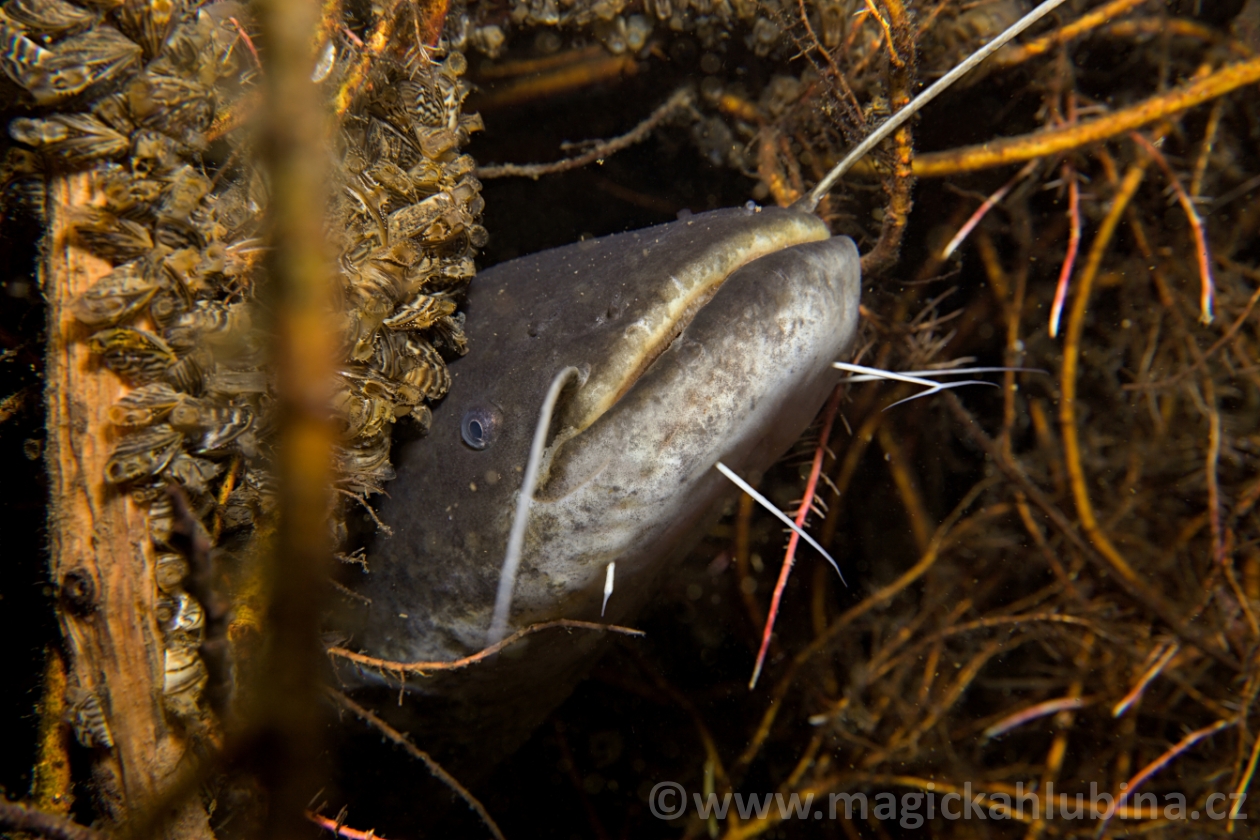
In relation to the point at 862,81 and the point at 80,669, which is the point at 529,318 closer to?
the point at 80,669

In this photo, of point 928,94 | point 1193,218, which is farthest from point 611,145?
point 1193,218

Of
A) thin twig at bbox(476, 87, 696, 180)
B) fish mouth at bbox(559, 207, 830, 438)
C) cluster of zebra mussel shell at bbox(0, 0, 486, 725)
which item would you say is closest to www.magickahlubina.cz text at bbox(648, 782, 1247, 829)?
fish mouth at bbox(559, 207, 830, 438)

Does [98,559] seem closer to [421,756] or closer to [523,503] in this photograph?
[523,503]

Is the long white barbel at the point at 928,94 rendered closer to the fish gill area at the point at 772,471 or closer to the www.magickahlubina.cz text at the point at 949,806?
the fish gill area at the point at 772,471

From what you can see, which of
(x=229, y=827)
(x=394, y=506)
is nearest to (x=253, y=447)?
(x=394, y=506)

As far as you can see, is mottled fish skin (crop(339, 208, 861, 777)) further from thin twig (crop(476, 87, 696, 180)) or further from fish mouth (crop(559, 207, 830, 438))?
thin twig (crop(476, 87, 696, 180))

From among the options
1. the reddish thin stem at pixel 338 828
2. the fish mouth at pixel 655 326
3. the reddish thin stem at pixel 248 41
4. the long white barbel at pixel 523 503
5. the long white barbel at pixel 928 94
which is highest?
the reddish thin stem at pixel 248 41

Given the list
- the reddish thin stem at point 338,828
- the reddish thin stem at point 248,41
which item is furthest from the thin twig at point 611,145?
the reddish thin stem at point 338,828
